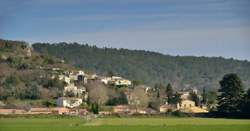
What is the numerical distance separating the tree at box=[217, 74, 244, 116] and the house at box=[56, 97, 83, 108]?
93.5ft

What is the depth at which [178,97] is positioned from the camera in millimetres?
96500

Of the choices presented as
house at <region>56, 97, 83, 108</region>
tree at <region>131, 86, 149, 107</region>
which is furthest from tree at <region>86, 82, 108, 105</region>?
tree at <region>131, 86, 149, 107</region>

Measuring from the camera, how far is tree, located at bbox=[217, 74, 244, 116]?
191 ft

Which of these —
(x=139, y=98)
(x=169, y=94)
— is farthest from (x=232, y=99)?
(x=139, y=98)

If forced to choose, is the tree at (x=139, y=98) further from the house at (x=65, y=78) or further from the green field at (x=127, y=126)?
the green field at (x=127, y=126)

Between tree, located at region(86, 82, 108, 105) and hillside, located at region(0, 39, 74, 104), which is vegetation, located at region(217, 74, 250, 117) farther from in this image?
hillside, located at region(0, 39, 74, 104)

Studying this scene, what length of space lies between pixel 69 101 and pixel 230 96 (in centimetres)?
3474

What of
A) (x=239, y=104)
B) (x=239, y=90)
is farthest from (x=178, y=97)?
(x=239, y=104)

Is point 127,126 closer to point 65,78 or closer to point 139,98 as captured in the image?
point 139,98

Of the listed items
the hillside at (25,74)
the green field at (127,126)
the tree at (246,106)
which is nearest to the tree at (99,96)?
the hillside at (25,74)

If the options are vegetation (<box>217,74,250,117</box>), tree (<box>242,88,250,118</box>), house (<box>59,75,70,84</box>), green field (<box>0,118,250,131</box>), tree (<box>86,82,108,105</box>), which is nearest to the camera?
green field (<box>0,118,250,131</box>)

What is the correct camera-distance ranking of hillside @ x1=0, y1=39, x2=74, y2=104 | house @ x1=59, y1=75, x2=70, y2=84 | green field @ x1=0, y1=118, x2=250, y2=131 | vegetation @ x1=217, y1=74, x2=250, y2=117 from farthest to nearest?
house @ x1=59, y1=75, x2=70, y2=84, hillside @ x1=0, y1=39, x2=74, y2=104, vegetation @ x1=217, y1=74, x2=250, y2=117, green field @ x1=0, y1=118, x2=250, y2=131

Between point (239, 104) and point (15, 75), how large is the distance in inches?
2061

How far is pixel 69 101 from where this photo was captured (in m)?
91.6
